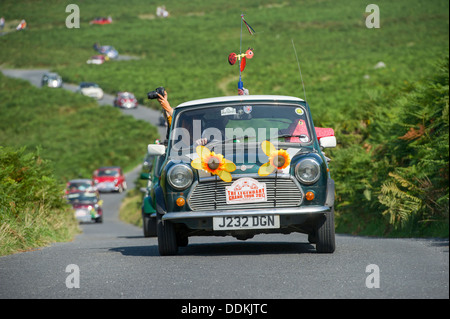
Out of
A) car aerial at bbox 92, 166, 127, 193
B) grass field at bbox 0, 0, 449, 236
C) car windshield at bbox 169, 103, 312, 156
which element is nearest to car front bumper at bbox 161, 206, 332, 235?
car windshield at bbox 169, 103, 312, 156

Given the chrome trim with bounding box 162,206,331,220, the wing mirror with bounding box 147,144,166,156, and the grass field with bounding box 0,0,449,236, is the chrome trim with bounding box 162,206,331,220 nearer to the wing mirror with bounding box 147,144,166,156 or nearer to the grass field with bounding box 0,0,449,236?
the wing mirror with bounding box 147,144,166,156

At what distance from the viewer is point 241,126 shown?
9266 mm

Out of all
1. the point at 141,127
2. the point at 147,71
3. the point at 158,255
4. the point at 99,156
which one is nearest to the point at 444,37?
the point at 147,71

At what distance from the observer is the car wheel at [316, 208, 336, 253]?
27.9ft

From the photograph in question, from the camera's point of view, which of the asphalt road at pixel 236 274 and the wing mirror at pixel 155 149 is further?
the wing mirror at pixel 155 149

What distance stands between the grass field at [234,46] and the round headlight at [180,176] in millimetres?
23407

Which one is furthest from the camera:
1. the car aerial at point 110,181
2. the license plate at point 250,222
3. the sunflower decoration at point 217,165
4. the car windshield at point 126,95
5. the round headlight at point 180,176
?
the car windshield at point 126,95

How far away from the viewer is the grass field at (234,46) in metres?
69.4

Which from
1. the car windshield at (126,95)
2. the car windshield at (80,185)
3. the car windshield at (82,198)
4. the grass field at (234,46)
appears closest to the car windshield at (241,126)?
the grass field at (234,46)

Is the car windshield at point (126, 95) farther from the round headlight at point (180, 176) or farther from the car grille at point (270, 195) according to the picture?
the car grille at point (270, 195)

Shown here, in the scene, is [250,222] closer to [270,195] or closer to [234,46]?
[270,195]

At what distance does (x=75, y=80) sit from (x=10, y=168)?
75.4 meters

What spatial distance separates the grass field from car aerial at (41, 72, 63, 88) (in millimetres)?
1505

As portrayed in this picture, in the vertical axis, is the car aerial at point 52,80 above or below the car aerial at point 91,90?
above
